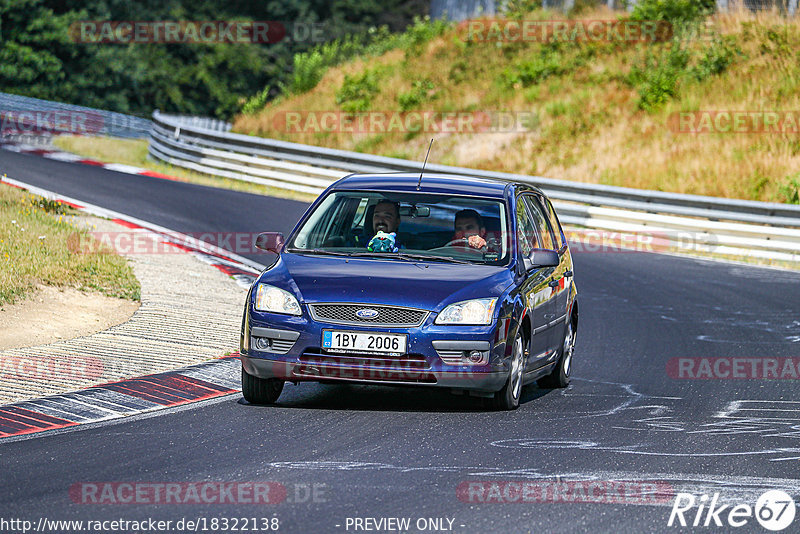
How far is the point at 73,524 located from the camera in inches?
227

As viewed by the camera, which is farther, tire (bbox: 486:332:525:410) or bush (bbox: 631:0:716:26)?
bush (bbox: 631:0:716:26)

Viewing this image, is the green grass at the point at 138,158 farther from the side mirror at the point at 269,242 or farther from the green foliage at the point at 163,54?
the side mirror at the point at 269,242

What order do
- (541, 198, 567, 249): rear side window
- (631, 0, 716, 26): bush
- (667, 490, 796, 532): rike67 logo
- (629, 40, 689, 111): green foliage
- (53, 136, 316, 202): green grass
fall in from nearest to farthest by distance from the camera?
(667, 490, 796, 532): rike67 logo < (541, 198, 567, 249): rear side window < (53, 136, 316, 202): green grass < (629, 40, 689, 111): green foliage < (631, 0, 716, 26): bush

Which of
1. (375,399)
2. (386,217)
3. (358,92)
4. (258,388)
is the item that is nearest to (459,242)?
(386,217)

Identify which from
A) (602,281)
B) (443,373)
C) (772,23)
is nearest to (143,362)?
(443,373)

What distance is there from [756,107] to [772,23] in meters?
4.76

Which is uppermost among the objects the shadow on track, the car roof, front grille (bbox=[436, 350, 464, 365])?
the car roof

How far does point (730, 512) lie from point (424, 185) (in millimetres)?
4406

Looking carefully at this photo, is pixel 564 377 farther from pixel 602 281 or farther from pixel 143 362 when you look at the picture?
pixel 602 281

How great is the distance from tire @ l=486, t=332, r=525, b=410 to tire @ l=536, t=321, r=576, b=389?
127 cm

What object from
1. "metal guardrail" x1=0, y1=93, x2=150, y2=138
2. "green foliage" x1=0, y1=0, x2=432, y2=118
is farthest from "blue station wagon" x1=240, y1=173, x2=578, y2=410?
"green foliage" x1=0, y1=0, x2=432, y2=118

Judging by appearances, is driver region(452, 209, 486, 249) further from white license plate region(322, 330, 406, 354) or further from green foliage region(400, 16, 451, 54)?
green foliage region(400, 16, 451, 54)

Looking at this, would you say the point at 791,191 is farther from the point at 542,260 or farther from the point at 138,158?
the point at 138,158

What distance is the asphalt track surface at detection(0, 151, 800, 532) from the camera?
241 inches
